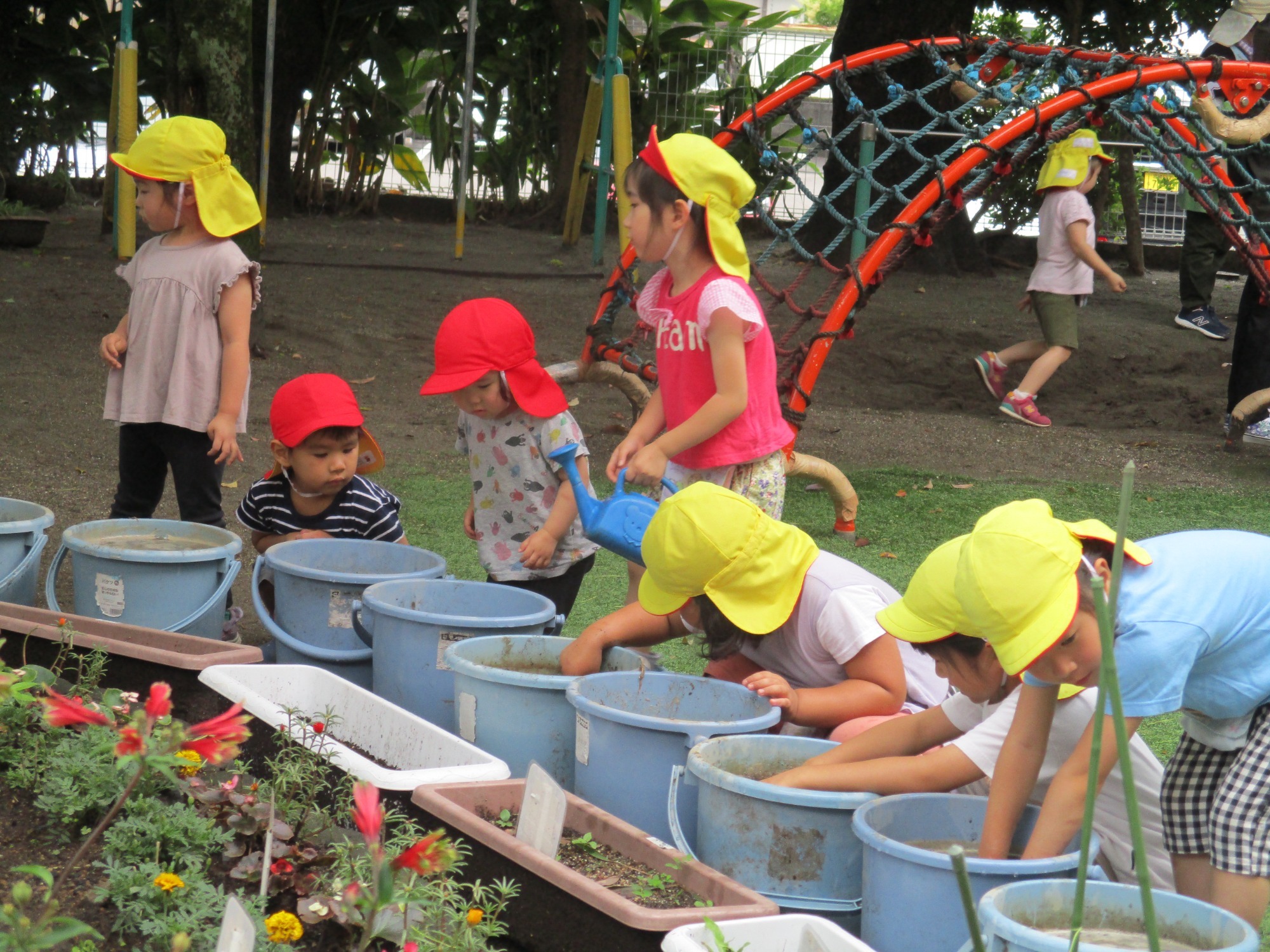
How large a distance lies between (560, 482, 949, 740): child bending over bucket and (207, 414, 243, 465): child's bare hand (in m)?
1.16

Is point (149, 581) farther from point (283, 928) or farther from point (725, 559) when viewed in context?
point (283, 928)

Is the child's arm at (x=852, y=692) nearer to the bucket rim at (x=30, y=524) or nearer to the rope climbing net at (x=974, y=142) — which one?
the bucket rim at (x=30, y=524)

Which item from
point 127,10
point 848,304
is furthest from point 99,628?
point 127,10

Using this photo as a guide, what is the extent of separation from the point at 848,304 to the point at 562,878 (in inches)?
126

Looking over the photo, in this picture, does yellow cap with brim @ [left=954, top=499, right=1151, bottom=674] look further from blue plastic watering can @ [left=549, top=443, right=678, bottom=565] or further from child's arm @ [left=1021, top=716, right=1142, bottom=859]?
blue plastic watering can @ [left=549, top=443, right=678, bottom=565]

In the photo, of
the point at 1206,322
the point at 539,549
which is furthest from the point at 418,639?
the point at 1206,322

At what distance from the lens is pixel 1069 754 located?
204 cm

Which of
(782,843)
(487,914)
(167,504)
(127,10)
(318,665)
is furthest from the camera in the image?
(127,10)

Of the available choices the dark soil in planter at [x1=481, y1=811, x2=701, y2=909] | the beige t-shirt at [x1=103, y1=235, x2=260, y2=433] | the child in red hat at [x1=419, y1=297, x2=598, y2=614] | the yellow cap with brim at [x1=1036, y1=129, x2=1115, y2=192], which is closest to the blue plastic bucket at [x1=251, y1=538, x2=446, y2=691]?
the child in red hat at [x1=419, y1=297, x2=598, y2=614]

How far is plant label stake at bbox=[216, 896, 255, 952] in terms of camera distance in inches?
49.7

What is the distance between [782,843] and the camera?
1857mm

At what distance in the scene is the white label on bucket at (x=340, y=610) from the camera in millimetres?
2738

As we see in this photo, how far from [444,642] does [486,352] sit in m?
0.82

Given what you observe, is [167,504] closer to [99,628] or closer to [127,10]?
[99,628]
